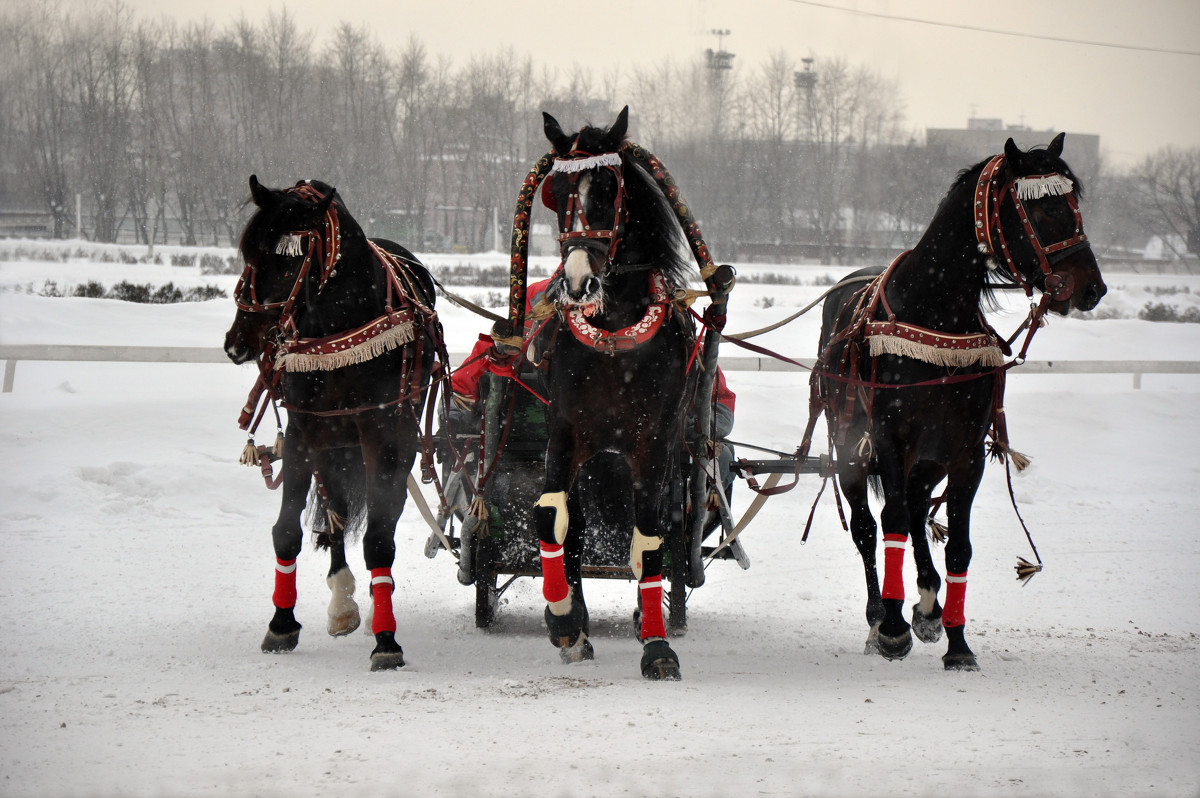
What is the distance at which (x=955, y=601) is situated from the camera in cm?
482

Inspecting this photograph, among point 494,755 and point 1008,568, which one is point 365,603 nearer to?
point 494,755

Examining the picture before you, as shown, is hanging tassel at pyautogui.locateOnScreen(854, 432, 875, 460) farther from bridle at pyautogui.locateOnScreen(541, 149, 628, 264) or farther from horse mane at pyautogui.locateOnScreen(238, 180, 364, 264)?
horse mane at pyautogui.locateOnScreen(238, 180, 364, 264)

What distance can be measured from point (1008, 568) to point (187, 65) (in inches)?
460

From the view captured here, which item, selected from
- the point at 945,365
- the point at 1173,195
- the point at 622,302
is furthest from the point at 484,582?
the point at 1173,195

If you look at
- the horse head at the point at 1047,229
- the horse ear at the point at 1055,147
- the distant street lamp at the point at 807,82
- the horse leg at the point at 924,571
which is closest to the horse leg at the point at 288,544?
the horse leg at the point at 924,571

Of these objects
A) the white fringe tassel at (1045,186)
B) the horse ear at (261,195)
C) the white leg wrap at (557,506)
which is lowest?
the white leg wrap at (557,506)

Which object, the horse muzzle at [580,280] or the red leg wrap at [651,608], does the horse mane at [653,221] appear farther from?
the red leg wrap at [651,608]

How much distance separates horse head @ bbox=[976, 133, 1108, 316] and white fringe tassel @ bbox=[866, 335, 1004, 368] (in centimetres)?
36

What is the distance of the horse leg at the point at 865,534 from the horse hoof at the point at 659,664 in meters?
1.17

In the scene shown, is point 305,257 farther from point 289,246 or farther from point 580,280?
point 580,280

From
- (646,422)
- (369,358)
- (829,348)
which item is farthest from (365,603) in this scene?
(829,348)

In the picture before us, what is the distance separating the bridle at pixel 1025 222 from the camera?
441 centimetres

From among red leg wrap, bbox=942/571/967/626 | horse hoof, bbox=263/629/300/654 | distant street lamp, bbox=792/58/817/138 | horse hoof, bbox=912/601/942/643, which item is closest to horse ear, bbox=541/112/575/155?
horse hoof, bbox=263/629/300/654

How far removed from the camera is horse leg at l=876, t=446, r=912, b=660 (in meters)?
4.80
